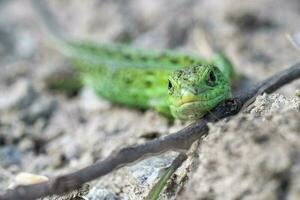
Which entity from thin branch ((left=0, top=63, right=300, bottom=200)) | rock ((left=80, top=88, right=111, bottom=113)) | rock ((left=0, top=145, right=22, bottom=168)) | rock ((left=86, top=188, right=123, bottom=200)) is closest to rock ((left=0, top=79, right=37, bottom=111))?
rock ((left=80, top=88, right=111, bottom=113))

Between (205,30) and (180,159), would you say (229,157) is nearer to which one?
(180,159)

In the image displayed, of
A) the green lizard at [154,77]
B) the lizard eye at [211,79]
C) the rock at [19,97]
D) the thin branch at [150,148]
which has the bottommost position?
the thin branch at [150,148]

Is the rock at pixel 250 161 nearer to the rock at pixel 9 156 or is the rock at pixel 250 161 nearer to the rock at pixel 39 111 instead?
the rock at pixel 9 156

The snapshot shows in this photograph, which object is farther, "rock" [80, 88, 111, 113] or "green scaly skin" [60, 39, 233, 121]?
"rock" [80, 88, 111, 113]

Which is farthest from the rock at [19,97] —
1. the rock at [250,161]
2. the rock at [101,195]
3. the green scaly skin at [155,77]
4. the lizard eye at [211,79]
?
the rock at [250,161]

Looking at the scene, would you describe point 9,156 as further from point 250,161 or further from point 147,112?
point 250,161

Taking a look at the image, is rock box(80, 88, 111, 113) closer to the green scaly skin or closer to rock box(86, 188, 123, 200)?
the green scaly skin
